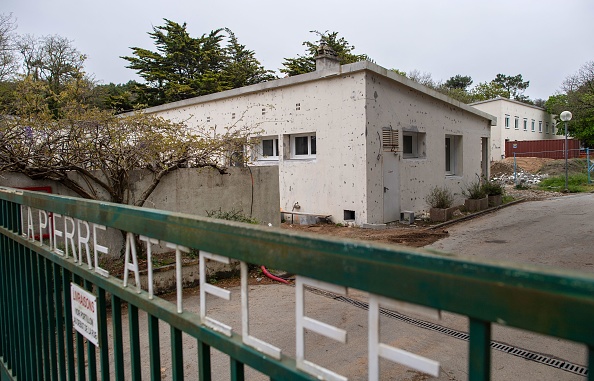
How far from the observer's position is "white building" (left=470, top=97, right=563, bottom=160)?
38.8 m

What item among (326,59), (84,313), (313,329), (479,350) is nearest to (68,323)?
(84,313)

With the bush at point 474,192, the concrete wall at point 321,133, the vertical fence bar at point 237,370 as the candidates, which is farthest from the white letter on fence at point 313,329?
the bush at point 474,192

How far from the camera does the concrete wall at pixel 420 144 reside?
1169 centimetres

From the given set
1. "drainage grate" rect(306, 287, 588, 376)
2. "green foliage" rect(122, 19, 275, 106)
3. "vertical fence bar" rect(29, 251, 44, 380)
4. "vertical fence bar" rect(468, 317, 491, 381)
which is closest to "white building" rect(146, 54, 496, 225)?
"drainage grate" rect(306, 287, 588, 376)

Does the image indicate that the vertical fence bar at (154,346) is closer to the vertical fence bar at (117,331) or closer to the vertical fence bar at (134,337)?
the vertical fence bar at (134,337)

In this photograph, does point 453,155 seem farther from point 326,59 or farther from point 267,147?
point 267,147

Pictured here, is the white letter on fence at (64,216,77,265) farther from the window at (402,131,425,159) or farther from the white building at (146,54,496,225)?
the window at (402,131,425,159)

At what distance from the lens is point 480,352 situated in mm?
693

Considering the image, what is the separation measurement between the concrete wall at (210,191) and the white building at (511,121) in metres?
34.8

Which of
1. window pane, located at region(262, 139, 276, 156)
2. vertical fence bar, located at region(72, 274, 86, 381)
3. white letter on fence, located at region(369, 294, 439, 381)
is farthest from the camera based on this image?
window pane, located at region(262, 139, 276, 156)

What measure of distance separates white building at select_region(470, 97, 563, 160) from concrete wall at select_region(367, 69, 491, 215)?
24386 mm

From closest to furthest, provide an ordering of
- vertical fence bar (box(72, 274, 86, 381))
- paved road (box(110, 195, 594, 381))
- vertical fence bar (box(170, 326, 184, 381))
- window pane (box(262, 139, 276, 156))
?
vertical fence bar (box(170, 326, 184, 381)), vertical fence bar (box(72, 274, 86, 381)), paved road (box(110, 195, 594, 381)), window pane (box(262, 139, 276, 156))

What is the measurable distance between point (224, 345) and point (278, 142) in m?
13.0

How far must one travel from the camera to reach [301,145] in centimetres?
1355
